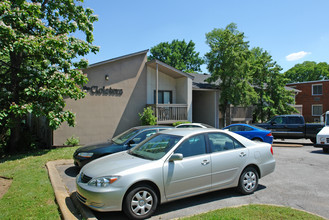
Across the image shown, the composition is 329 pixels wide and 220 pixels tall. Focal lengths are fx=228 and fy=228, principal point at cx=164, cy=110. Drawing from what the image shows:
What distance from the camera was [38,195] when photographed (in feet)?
16.6

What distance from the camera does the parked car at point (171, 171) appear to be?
400 cm

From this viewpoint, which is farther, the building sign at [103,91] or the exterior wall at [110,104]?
the building sign at [103,91]

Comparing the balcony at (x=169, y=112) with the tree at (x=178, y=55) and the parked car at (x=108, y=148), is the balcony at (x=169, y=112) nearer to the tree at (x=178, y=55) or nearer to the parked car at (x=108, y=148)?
the parked car at (x=108, y=148)

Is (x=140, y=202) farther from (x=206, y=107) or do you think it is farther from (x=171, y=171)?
(x=206, y=107)

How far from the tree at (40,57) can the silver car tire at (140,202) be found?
23.6 ft

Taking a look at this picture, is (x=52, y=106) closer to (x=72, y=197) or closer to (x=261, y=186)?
(x=72, y=197)

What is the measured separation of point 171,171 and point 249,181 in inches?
84.2

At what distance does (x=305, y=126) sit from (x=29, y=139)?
15.8 m

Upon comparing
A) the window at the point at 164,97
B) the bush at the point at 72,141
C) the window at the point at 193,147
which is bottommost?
the bush at the point at 72,141

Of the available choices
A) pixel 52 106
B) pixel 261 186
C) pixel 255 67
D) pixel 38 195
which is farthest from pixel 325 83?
pixel 38 195

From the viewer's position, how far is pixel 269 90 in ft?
73.4

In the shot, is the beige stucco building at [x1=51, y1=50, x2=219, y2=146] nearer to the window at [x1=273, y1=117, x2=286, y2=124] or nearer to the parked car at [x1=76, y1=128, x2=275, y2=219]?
the window at [x1=273, y1=117, x2=286, y2=124]

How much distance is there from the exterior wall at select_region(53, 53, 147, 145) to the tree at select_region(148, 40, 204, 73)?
3423 centimetres

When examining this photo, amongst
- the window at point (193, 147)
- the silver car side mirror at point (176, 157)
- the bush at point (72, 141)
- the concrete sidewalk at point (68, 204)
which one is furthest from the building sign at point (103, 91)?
the silver car side mirror at point (176, 157)
